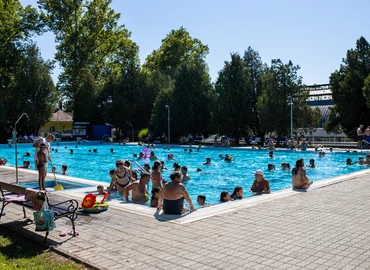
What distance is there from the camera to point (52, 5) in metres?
54.6

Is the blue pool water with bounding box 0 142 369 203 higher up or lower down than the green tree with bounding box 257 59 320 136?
lower down

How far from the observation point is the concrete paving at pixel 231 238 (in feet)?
17.6

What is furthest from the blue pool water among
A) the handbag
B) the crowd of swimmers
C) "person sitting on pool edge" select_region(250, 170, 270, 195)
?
the handbag

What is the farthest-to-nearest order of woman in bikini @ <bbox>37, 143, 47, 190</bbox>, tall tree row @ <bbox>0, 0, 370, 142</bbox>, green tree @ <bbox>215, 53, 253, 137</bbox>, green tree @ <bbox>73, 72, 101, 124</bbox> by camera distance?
green tree @ <bbox>73, 72, 101, 124</bbox>, green tree @ <bbox>215, 53, 253, 137</bbox>, tall tree row @ <bbox>0, 0, 370, 142</bbox>, woman in bikini @ <bbox>37, 143, 47, 190</bbox>

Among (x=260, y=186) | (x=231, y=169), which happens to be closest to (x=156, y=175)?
(x=260, y=186)

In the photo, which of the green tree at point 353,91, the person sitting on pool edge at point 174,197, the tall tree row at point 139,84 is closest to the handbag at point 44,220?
the person sitting on pool edge at point 174,197

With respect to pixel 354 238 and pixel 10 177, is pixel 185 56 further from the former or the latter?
pixel 354 238

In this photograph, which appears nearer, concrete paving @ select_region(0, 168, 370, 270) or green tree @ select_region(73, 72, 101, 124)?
concrete paving @ select_region(0, 168, 370, 270)

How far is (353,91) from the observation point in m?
34.1

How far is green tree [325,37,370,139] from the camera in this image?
33969 millimetres

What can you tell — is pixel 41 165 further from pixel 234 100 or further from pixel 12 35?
pixel 12 35

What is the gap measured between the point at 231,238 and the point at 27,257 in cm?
315

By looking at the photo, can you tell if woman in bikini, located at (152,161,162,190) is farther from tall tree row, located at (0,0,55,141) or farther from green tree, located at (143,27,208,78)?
green tree, located at (143,27,208,78)

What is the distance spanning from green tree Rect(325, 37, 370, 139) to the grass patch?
1288 inches
